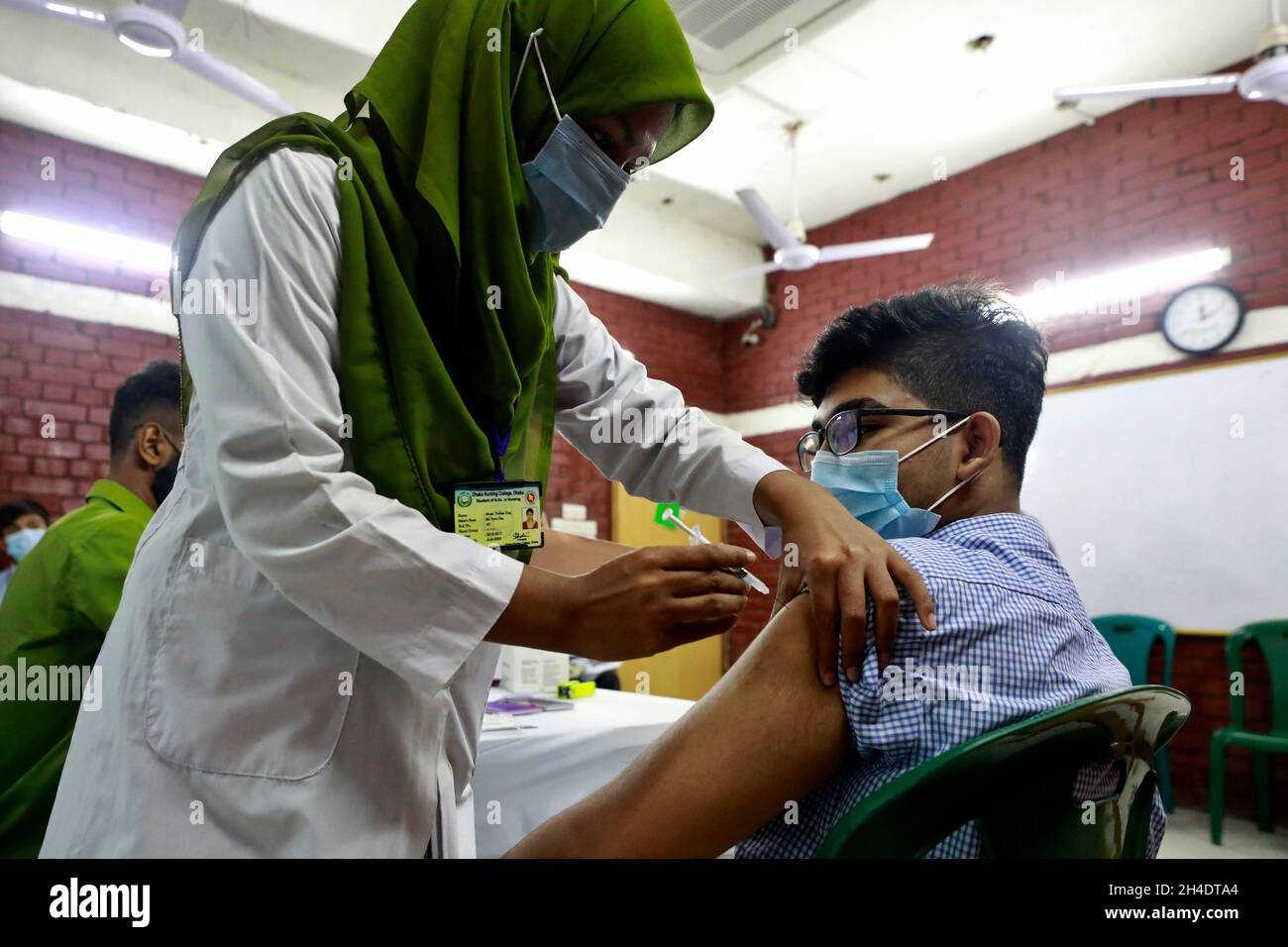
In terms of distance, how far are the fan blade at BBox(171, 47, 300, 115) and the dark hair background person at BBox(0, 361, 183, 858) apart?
2.10 metres

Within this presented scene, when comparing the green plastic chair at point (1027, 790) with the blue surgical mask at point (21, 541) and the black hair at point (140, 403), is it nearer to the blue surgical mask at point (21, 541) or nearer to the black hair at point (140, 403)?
the black hair at point (140, 403)

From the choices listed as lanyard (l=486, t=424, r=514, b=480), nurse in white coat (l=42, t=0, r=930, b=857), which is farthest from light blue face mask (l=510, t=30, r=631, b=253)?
lanyard (l=486, t=424, r=514, b=480)

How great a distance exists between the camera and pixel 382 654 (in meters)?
0.71

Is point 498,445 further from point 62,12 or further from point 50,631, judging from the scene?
point 62,12

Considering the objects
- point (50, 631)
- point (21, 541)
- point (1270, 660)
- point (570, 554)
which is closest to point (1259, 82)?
→ point (1270, 660)

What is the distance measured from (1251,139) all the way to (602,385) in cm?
472

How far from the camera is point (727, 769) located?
818 millimetres

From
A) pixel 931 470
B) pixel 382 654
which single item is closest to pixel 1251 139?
pixel 931 470

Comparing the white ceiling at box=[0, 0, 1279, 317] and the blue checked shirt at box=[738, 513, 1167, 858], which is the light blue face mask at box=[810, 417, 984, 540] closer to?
the blue checked shirt at box=[738, 513, 1167, 858]

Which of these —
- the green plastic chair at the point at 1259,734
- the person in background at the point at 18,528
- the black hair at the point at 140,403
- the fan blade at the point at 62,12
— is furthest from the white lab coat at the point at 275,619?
the green plastic chair at the point at 1259,734

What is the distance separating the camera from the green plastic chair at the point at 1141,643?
4.18 m

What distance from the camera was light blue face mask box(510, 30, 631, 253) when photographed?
1.01m

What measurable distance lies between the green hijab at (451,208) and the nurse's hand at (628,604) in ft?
0.63
